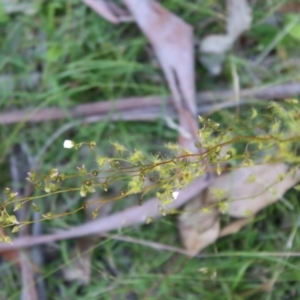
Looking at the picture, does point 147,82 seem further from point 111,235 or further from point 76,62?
point 111,235

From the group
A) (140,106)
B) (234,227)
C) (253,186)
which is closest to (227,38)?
(140,106)

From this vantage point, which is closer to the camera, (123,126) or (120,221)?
(120,221)

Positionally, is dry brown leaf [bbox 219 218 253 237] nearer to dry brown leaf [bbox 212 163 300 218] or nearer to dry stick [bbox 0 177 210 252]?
dry brown leaf [bbox 212 163 300 218]

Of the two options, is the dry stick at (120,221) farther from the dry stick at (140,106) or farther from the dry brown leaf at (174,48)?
the dry stick at (140,106)

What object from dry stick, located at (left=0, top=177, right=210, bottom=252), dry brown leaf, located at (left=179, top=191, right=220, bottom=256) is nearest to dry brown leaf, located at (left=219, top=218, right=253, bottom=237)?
dry brown leaf, located at (left=179, top=191, right=220, bottom=256)

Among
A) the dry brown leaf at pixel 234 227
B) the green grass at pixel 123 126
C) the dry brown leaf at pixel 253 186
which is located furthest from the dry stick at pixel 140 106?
the dry brown leaf at pixel 234 227

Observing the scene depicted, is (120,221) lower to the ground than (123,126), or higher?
lower

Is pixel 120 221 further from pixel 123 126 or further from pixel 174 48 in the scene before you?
pixel 174 48
